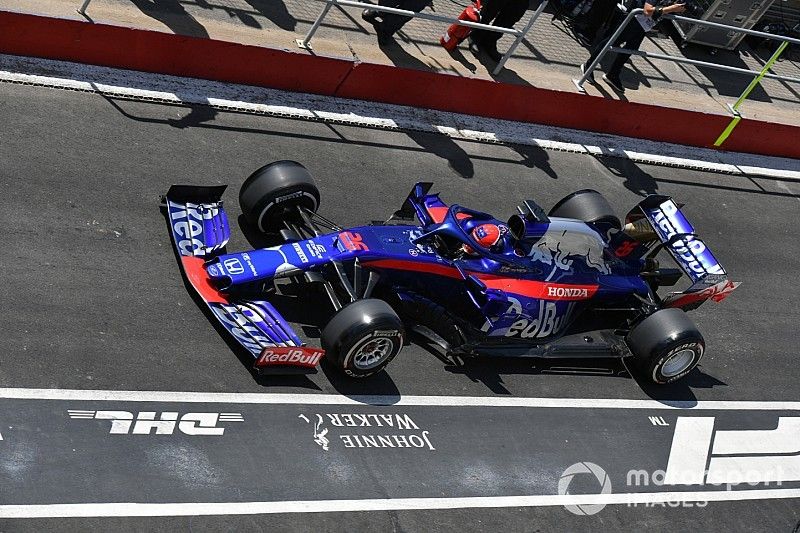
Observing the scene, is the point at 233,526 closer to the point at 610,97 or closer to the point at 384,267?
the point at 384,267

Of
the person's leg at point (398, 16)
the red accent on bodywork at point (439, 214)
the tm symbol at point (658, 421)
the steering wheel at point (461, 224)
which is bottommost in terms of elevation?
the tm symbol at point (658, 421)

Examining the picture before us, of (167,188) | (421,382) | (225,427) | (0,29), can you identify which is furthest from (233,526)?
(0,29)

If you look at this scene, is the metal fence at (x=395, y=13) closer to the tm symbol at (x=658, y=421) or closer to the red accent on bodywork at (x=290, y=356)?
the red accent on bodywork at (x=290, y=356)

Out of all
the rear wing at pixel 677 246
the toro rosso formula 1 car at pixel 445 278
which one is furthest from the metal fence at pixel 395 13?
the rear wing at pixel 677 246

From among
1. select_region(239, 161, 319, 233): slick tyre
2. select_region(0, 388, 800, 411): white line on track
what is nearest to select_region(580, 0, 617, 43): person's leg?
select_region(0, 388, 800, 411): white line on track

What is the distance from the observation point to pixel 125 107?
468 inches

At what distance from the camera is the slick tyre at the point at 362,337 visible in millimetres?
8859

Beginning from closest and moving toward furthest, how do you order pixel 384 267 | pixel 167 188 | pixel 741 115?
pixel 384 267
pixel 167 188
pixel 741 115

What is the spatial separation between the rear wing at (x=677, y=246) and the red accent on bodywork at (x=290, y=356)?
4023 mm

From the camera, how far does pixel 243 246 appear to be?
10492 millimetres

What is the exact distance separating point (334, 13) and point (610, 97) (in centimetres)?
443

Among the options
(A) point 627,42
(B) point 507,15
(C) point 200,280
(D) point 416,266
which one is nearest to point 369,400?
(D) point 416,266

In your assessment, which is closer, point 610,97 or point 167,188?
point 167,188

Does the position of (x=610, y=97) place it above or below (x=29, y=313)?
above
